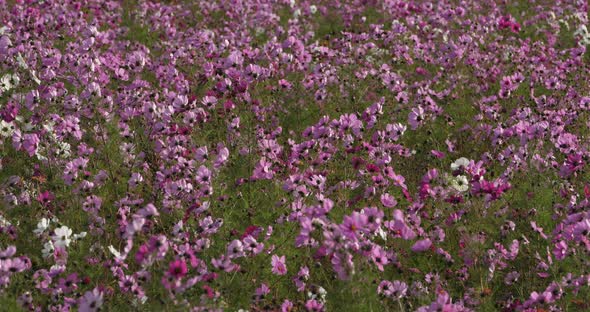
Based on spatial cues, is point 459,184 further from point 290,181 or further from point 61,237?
point 61,237

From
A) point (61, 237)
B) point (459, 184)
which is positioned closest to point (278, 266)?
point (61, 237)

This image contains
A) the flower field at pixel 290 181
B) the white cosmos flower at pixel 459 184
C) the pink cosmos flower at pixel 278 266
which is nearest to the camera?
the flower field at pixel 290 181

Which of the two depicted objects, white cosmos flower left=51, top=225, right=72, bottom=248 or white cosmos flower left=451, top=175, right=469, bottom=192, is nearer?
white cosmos flower left=51, top=225, right=72, bottom=248

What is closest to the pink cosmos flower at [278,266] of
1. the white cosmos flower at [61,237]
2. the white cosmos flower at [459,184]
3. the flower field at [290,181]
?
the flower field at [290,181]

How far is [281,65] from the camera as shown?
269 inches

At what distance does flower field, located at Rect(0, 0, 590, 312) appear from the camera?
3.48m

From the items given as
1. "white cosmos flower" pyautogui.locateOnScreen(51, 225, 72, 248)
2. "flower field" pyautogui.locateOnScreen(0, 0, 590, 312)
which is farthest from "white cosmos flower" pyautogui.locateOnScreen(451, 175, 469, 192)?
"white cosmos flower" pyautogui.locateOnScreen(51, 225, 72, 248)

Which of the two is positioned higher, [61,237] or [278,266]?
[61,237]

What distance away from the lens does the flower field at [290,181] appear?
348cm

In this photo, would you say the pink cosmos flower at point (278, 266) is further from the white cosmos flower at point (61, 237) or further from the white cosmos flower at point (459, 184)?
the white cosmos flower at point (459, 184)

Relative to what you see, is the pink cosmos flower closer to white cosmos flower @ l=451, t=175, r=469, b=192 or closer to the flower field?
the flower field

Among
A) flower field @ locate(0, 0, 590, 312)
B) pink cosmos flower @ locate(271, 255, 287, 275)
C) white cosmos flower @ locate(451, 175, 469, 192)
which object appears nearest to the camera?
flower field @ locate(0, 0, 590, 312)

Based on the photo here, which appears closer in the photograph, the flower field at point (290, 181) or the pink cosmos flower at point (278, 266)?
the flower field at point (290, 181)

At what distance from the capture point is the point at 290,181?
421 cm
